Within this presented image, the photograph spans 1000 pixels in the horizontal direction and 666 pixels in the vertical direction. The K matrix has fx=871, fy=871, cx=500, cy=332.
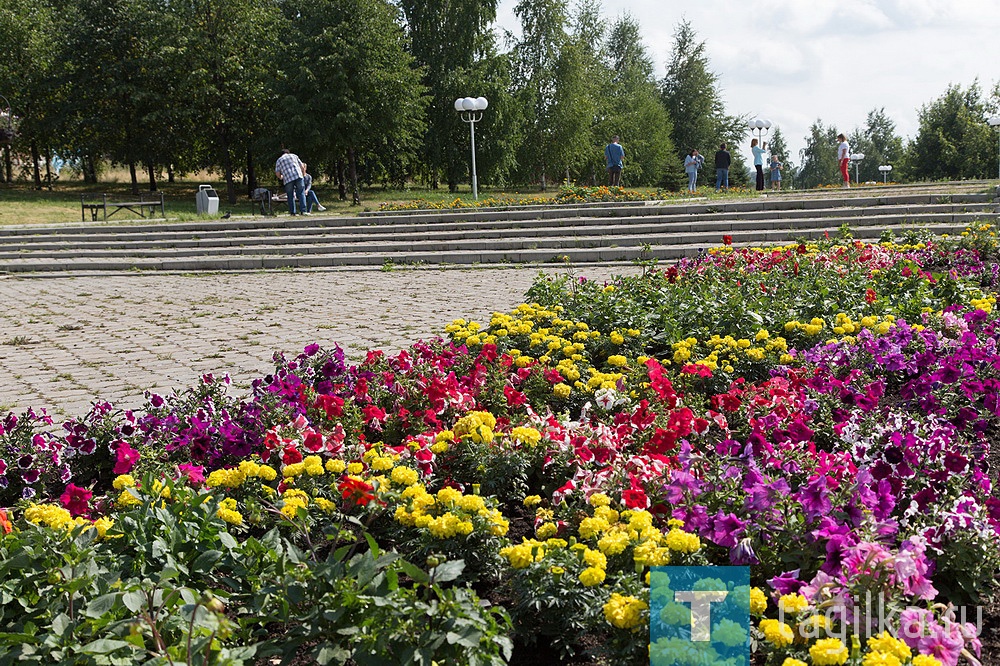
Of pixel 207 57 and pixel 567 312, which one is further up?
pixel 207 57

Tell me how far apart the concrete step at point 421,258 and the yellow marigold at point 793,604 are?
1194 centimetres

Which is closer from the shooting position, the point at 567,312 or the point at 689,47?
the point at 567,312

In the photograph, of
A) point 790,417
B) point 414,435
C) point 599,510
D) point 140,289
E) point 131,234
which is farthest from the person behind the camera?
point 131,234

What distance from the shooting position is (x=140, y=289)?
12.4 meters

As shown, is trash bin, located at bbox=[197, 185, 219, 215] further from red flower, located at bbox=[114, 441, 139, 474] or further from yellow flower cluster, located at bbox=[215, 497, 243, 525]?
yellow flower cluster, located at bbox=[215, 497, 243, 525]

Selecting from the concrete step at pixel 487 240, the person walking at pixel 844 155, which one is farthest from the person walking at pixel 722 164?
the concrete step at pixel 487 240

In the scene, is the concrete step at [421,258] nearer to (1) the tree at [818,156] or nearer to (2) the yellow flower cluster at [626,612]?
(2) the yellow flower cluster at [626,612]

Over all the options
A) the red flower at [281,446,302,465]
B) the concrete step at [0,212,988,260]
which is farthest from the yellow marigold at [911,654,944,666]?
the concrete step at [0,212,988,260]

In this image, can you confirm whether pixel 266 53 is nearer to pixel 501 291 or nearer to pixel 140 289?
pixel 140 289

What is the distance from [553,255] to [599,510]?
1154 cm

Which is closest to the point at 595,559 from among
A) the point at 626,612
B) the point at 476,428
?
the point at 626,612

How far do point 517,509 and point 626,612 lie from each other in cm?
138

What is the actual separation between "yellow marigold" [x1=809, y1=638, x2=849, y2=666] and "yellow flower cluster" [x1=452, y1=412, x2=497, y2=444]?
1.81 meters

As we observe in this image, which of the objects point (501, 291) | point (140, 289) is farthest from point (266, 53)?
point (501, 291)
